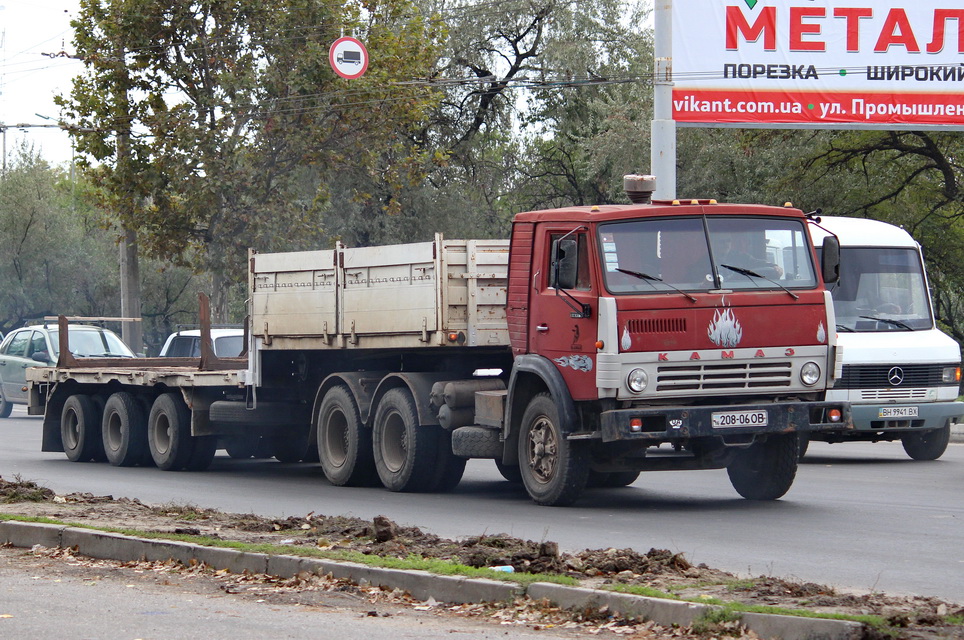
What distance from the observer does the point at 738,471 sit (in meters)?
12.8

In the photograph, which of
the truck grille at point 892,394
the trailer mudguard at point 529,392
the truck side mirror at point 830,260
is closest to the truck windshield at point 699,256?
the truck side mirror at point 830,260

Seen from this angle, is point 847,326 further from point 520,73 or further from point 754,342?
point 520,73

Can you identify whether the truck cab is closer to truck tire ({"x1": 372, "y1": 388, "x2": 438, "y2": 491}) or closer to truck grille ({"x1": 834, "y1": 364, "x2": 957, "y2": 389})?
truck grille ({"x1": 834, "y1": 364, "x2": 957, "y2": 389})

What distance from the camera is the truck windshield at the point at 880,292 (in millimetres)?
16188

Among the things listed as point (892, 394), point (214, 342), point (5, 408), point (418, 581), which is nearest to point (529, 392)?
point (418, 581)

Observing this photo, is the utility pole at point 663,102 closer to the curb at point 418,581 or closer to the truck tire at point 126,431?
the truck tire at point 126,431

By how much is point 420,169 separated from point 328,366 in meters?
17.8

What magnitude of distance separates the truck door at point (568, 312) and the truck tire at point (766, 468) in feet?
5.97

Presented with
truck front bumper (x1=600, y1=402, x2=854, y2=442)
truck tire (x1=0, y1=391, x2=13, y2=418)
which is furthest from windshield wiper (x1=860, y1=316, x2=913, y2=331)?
truck tire (x1=0, y1=391, x2=13, y2=418)

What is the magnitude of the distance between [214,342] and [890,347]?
1185 cm

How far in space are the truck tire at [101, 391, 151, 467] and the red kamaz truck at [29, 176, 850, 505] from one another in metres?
3.20

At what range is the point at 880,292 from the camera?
1642 cm

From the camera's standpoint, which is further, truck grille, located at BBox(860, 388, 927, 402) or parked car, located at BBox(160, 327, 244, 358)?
parked car, located at BBox(160, 327, 244, 358)

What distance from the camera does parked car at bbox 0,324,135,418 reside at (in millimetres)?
27219
